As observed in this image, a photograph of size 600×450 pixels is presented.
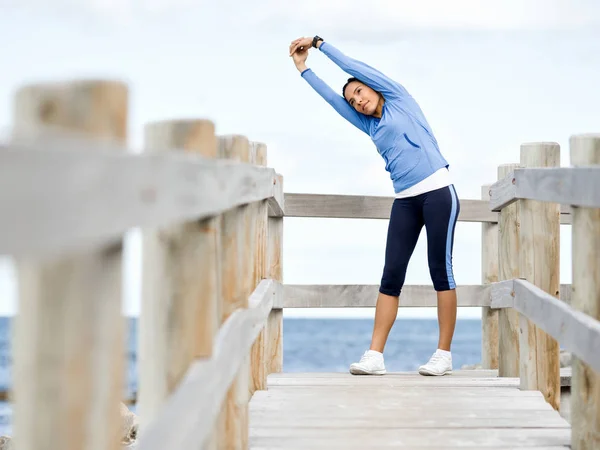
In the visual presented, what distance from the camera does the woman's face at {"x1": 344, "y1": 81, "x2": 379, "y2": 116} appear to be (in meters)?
5.07

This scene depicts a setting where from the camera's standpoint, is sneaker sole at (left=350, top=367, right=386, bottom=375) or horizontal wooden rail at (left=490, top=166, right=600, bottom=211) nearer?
horizontal wooden rail at (left=490, top=166, right=600, bottom=211)

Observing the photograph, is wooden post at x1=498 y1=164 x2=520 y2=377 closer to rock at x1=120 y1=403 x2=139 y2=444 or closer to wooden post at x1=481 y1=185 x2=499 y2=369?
wooden post at x1=481 y1=185 x2=499 y2=369

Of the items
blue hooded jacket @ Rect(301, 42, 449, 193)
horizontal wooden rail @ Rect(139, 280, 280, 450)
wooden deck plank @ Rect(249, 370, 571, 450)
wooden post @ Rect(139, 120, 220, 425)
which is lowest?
wooden deck plank @ Rect(249, 370, 571, 450)

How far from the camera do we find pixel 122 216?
4.52ft

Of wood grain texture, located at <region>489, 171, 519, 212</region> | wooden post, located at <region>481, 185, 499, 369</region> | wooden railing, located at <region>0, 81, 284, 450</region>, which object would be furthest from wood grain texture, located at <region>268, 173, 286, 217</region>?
wooden railing, located at <region>0, 81, 284, 450</region>

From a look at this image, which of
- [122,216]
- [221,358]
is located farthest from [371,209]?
[122,216]

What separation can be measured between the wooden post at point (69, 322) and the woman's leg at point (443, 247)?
11.8 ft

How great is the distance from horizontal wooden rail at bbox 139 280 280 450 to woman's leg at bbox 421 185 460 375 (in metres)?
2.05

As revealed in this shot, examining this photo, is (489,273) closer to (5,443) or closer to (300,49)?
(300,49)

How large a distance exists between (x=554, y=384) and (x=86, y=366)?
11.6ft

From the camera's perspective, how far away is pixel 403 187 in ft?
16.5

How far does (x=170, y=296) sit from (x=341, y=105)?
128 inches

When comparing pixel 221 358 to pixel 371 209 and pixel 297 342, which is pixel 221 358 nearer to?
pixel 371 209

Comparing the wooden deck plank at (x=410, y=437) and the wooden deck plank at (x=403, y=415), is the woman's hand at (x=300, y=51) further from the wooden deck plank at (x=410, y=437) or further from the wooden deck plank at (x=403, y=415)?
the wooden deck plank at (x=410, y=437)
